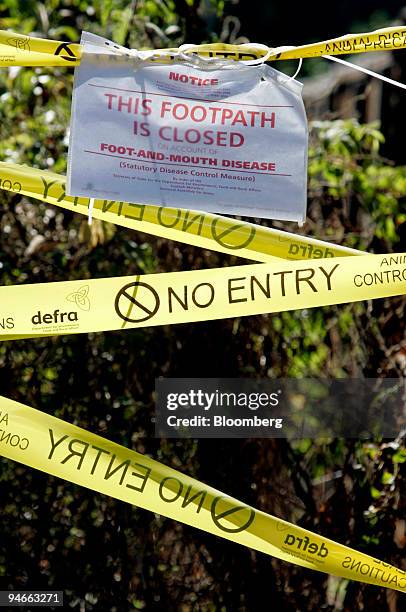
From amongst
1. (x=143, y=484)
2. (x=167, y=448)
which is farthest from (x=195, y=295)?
(x=167, y=448)

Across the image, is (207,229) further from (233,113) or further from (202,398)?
(202,398)

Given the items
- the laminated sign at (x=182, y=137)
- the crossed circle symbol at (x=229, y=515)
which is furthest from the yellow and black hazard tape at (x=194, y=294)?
the crossed circle symbol at (x=229, y=515)

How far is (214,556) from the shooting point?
3545 mm

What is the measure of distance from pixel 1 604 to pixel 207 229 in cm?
184

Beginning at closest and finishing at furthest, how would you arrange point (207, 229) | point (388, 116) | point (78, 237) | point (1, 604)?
point (207, 229)
point (1, 604)
point (78, 237)
point (388, 116)

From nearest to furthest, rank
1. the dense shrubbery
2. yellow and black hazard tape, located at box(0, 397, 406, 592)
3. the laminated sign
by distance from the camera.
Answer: the laminated sign < yellow and black hazard tape, located at box(0, 397, 406, 592) < the dense shrubbery

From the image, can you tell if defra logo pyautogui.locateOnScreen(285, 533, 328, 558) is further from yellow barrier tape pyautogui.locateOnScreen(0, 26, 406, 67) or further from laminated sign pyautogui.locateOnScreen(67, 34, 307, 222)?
yellow barrier tape pyautogui.locateOnScreen(0, 26, 406, 67)

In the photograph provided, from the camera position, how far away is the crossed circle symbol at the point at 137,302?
250 cm

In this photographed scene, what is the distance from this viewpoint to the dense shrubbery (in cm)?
353

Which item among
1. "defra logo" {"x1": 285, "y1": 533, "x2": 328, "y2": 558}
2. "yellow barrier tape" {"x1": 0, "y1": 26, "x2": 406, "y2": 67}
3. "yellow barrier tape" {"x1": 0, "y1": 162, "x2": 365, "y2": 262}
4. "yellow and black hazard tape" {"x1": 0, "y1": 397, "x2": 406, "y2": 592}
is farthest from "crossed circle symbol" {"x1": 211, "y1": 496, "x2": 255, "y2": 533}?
"yellow barrier tape" {"x1": 0, "y1": 26, "x2": 406, "y2": 67}

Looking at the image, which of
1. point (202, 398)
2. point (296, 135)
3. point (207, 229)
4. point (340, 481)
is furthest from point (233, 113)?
point (340, 481)

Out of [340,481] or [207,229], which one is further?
[340,481]

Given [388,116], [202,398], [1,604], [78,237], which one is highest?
[388,116]

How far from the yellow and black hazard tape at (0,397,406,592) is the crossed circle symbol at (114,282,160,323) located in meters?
0.39
